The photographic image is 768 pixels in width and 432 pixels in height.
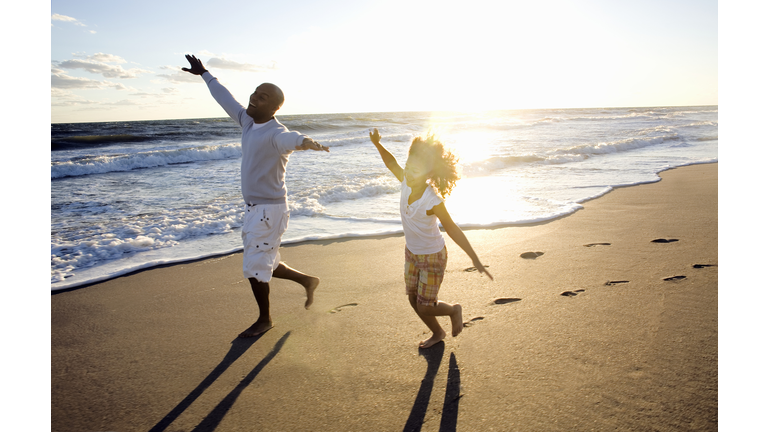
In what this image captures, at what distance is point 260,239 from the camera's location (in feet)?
10.1

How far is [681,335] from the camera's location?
8.93 feet

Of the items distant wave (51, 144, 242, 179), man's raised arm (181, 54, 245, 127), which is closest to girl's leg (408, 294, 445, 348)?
man's raised arm (181, 54, 245, 127)

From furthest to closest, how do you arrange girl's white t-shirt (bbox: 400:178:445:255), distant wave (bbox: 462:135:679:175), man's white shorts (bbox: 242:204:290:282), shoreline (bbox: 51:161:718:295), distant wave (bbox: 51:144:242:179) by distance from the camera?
distant wave (bbox: 51:144:242:179) < distant wave (bbox: 462:135:679:175) < shoreline (bbox: 51:161:718:295) < man's white shorts (bbox: 242:204:290:282) < girl's white t-shirt (bbox: 400:178:445:255)

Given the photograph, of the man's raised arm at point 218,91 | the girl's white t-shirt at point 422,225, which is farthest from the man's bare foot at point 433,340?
the man's raised arm at point 218,91

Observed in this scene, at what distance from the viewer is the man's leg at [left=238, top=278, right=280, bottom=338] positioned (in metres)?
3.04

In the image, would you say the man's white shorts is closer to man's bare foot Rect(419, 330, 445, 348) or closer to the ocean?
man's bare foot Rect(419, 330, 445, 348)

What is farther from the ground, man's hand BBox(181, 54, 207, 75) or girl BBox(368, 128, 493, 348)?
man's hand BBox(181, 54, 207, 75)

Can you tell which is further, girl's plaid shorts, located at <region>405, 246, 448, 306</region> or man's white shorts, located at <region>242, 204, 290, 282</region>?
man's white shorts, located at <region>242, 204, 290, 282</region>

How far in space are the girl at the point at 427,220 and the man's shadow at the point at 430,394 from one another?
A: 111 mm

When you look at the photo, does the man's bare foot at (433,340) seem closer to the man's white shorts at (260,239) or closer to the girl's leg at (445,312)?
the girl's leg at (445,312)

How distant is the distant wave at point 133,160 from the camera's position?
14.4 metres

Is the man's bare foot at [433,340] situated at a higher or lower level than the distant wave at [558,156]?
lower

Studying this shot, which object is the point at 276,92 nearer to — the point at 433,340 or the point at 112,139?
the point at 433,340

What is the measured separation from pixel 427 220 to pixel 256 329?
4.87 feet
